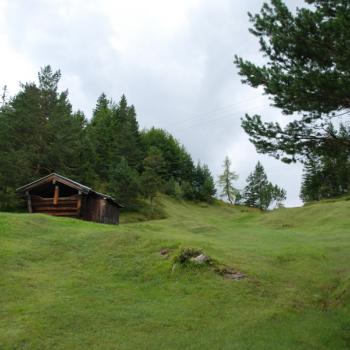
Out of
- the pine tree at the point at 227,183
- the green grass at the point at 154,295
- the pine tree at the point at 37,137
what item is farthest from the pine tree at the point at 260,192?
the green grass at the point at 154,295

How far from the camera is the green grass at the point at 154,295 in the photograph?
11.7m

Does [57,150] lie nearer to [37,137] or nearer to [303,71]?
[37,137]

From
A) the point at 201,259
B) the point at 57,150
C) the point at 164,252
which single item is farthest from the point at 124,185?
the point at 201,259

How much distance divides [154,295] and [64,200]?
19422 millimetres

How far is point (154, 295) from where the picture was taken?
49.1 feet

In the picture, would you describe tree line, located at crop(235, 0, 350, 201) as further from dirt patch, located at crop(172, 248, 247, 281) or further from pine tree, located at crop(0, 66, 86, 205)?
pine tree, located at crop(0, 66, 86, 205)

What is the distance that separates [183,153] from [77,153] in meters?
42.3

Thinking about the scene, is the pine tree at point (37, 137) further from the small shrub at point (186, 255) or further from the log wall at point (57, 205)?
the small shrub at point (186, 255)

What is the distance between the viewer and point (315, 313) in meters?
13.8

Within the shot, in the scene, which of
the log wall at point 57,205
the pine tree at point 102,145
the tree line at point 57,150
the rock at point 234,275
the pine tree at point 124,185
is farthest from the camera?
the pine tree at point 102,145

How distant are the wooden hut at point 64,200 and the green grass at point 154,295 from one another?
8.65 meters

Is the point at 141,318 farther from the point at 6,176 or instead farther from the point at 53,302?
the point at 6,176

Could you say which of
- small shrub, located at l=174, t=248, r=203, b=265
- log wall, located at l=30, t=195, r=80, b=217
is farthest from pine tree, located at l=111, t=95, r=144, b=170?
small shrub, located at l=174, t=248, r=203, b=265

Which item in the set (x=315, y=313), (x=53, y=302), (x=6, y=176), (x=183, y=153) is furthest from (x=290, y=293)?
(x=183, y=153)
